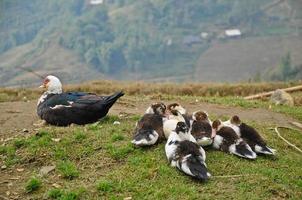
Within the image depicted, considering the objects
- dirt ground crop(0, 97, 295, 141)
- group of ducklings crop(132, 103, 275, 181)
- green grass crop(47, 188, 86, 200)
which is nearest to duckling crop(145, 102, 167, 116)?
group of ducklings crop(132, 103, 275, 181)

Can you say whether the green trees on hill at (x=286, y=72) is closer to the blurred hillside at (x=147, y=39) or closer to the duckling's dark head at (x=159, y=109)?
the blurred hillside at (x=147, y=39)

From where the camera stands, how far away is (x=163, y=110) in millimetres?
9703

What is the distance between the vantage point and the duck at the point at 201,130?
346 inches

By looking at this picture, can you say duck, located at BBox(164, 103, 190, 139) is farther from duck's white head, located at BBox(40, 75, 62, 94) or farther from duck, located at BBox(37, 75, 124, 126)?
duck's white head, located at BBox(40, 75, 62, 94)

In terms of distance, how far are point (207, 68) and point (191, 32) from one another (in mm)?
11763

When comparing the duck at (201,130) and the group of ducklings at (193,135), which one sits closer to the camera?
the group of ducklings at (193,135)

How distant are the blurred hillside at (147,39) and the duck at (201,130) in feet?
A: 135

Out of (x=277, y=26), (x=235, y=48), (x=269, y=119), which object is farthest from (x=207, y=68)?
(x=269, y=119)

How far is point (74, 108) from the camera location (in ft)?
35.2

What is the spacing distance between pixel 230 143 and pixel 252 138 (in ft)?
1.49

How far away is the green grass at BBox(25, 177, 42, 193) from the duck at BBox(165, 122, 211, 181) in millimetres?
2118

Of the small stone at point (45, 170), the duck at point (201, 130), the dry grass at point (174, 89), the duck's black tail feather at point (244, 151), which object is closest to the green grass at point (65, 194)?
the small stone at point (45, 170)

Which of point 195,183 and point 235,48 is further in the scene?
point 235,48

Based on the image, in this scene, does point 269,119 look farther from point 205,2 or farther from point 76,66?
point 205,2
